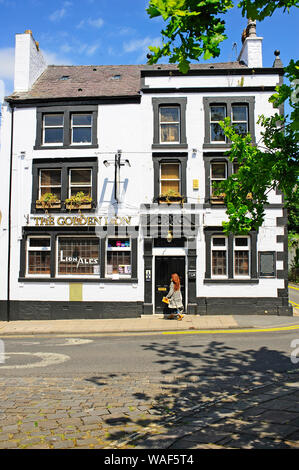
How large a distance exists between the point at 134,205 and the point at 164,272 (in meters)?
3.30

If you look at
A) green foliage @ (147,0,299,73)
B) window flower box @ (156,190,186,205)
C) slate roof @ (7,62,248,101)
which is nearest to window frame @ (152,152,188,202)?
window flower box @ (156,190,186,205)

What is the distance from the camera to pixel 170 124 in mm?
17094

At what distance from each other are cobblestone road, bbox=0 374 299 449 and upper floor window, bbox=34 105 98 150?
39.8ft

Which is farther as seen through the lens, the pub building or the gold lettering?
the gold lettering

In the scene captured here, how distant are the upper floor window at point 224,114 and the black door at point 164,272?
17.6 ft

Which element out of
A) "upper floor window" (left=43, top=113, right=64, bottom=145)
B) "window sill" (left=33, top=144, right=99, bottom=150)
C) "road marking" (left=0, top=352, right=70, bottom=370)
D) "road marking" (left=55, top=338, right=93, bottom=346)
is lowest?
"road marking" (left=55, top=338, right=93, bottom=346)

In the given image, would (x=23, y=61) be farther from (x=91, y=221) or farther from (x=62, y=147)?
(x=91, y=221)

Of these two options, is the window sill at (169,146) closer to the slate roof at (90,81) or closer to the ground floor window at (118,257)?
the slate roof at (90,81)

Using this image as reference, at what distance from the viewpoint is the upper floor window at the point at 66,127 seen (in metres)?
17.2

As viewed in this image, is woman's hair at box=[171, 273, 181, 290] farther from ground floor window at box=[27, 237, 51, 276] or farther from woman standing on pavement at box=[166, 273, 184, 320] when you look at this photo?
ground floor window at box=[27, 237, 51, 276]

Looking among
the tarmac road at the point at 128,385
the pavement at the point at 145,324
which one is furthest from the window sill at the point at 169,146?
the tarmac road at the point at 128,385

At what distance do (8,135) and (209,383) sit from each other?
1502 cm

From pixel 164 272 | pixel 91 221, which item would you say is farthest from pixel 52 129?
pixel 164 272

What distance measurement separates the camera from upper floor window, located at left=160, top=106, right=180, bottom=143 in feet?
56.0
